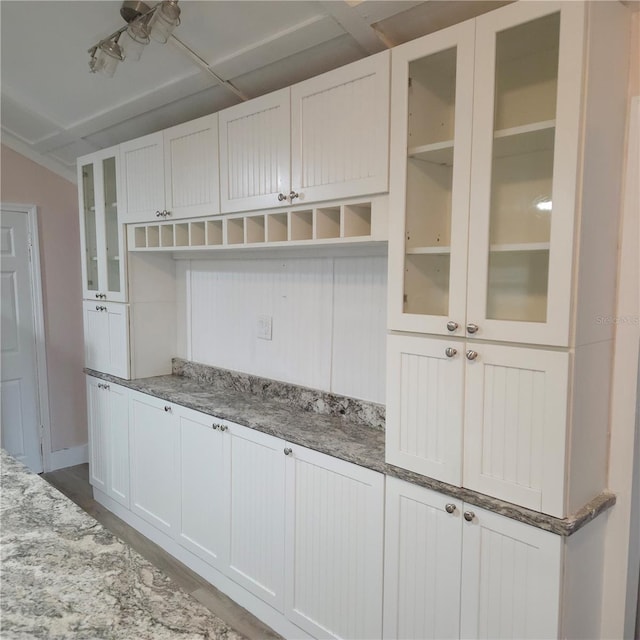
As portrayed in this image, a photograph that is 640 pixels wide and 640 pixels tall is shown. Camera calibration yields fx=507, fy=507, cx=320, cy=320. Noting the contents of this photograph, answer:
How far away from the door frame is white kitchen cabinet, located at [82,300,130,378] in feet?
2.26

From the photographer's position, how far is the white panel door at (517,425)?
1.37 meters

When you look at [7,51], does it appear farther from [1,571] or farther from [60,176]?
[1,571]

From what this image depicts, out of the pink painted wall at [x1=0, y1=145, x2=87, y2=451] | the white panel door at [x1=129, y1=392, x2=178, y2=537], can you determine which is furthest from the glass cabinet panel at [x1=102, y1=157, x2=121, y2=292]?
the pink painted wall at [x1=0, y1=145, x2=87, y2=451]

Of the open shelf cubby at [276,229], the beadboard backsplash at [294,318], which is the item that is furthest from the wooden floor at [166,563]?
the open shelf cubby at [276,229]

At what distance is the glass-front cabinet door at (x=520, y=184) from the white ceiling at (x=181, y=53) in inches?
12.3

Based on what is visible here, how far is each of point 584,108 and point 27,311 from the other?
386 cm

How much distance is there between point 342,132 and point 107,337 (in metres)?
2.14

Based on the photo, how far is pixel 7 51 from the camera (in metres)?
2.52

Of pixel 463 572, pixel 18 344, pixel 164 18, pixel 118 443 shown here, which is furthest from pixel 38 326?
pixel 463 572

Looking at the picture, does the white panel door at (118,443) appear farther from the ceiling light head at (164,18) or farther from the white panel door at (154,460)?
the ceiling light head at (164,18)

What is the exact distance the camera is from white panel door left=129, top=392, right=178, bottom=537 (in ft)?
9.08

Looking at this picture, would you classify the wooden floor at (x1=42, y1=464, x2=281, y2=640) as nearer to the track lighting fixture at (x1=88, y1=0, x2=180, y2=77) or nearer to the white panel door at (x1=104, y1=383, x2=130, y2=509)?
the white panel door at (x1=104, y1=383, x2=130, y2=509)

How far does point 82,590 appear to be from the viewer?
980 mm

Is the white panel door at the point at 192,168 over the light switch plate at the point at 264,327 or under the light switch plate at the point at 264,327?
over
